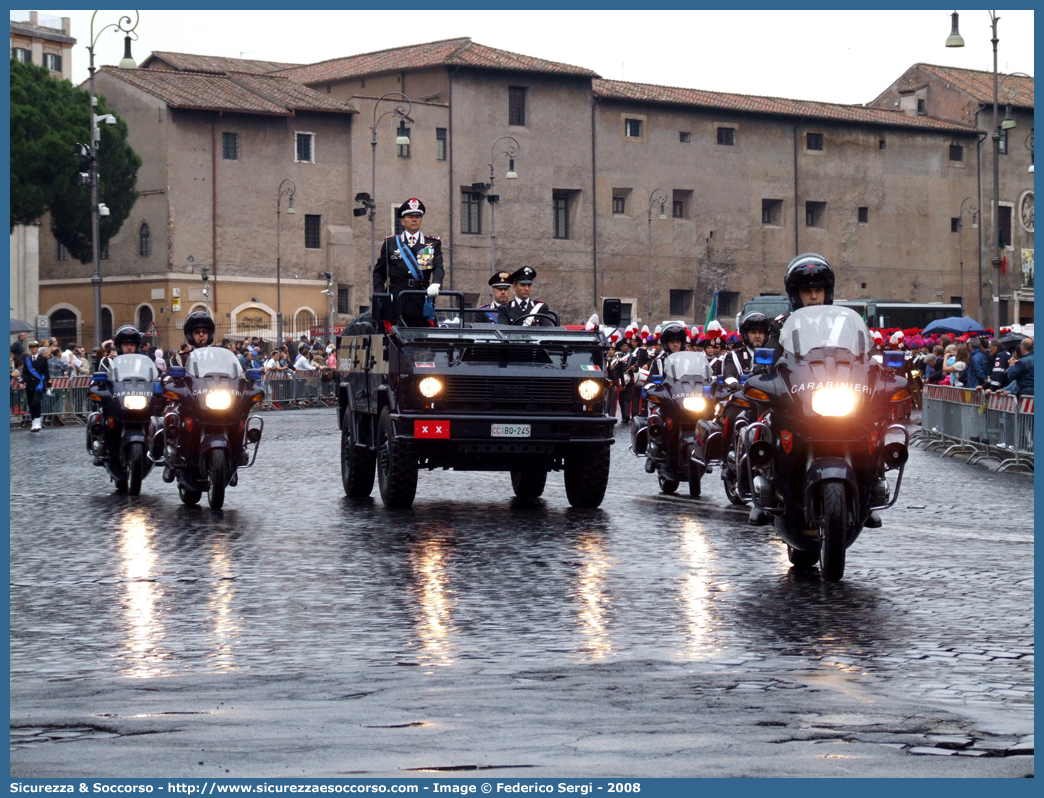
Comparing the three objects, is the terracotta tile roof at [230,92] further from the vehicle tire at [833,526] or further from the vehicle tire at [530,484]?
the vehicle tire at [833,526]

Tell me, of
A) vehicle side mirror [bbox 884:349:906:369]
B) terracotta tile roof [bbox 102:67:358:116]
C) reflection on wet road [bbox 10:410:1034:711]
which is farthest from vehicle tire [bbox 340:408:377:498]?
terracotta tile roof [bbox 102:67:358:116]

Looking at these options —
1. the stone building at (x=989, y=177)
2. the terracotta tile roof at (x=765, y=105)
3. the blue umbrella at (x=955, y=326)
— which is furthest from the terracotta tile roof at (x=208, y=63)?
the blue umbrella at (x=955, y=326)

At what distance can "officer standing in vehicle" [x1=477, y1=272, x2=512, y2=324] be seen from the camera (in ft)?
57.6

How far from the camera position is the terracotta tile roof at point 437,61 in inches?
3022

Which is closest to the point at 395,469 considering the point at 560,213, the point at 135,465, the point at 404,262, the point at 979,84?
the point at 404,262

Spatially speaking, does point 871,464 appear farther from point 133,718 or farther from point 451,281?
point 451,281

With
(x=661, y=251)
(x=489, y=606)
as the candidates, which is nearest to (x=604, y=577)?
(x=489, y=606)

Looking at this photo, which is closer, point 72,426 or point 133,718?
point 133,718

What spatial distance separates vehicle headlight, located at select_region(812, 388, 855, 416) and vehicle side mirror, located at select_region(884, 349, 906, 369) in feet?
1.20

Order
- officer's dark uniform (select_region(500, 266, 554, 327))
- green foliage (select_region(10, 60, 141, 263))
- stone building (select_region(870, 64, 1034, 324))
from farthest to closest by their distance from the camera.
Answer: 1. stone building (select_region(870, 64, 1034, 324))
2. green foliage (select_region(10, 60, 141, 263))
3. officer's dark uniform (select_region(500, 266, 554, 327))

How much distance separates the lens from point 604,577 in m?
10.8

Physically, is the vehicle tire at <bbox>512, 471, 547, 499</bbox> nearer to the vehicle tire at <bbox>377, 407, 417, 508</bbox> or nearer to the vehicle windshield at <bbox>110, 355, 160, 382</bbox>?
the vehicle tire at <bbox>377, 407, 417, 508</bbox>

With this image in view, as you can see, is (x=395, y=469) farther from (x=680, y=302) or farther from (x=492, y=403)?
(x=680, y=302)

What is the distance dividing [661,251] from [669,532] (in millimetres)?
69050
